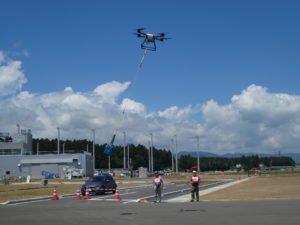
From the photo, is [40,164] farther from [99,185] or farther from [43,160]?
[99,185]

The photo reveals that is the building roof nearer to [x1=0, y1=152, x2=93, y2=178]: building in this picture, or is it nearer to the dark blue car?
[x1=0, y1=152, x2=93, y2=178]: building

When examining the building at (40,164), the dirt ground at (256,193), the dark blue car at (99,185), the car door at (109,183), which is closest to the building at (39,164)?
the building at (40,164)

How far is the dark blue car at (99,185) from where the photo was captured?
100 feet

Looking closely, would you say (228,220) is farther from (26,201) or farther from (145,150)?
(145,150)

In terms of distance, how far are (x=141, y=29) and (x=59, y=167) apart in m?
63.6

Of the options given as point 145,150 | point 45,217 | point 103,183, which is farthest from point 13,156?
point 145,150

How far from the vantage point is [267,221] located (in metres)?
12.9

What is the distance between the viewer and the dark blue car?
30562mm

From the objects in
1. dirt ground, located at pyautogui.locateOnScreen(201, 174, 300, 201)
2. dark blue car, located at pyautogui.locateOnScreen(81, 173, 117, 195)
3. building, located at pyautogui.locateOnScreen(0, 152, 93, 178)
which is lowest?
dirt ground, located at pyautogui.locateOnScreen(201, 174, 300, 201)

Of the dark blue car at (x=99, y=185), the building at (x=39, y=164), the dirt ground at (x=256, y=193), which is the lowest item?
the dirt ground at (x=256, y=193)

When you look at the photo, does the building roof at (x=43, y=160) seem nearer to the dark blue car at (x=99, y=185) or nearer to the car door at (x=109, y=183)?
the car door at (x=109, y=183)

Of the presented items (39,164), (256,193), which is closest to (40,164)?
(39,164)

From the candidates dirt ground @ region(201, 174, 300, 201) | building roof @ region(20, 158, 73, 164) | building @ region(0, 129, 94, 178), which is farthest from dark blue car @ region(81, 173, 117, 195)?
building roof @ region(20, 158, 73, 164)

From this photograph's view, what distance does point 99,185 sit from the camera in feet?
101
